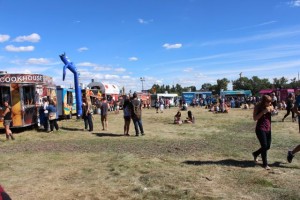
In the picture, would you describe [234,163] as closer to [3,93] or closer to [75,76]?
[3,93]

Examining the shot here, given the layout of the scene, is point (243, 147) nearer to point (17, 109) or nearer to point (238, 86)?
point (17, 109)

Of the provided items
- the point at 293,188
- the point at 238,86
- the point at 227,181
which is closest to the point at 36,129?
the point at 227,181

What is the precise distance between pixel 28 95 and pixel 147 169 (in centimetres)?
1087

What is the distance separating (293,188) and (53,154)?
7.00 meters

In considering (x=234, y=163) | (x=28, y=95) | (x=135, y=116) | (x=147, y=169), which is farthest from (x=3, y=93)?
(x=234, y=163)

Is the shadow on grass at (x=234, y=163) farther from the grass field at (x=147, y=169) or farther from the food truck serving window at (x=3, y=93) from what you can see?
the food truck serving window at (x=3, y=93)

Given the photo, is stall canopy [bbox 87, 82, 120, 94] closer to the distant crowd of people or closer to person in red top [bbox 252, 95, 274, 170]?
the distant crowd of people

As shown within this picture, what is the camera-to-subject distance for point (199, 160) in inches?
378

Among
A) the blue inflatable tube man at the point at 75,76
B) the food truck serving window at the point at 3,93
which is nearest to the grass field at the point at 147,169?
the food truck serving window at the point at 3,93

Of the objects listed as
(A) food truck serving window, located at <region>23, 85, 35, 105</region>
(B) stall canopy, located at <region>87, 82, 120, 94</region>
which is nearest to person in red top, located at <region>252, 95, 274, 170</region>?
(A) food truck serving window, located at <region>23, 85, 35, 105</region>

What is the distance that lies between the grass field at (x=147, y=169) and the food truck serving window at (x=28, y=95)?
3983 mm

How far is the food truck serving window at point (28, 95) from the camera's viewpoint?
57.1 feet

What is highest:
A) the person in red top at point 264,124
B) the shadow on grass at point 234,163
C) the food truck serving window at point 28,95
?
the food truck serving window at point 28,95

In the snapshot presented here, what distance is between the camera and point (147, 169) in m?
8.61
